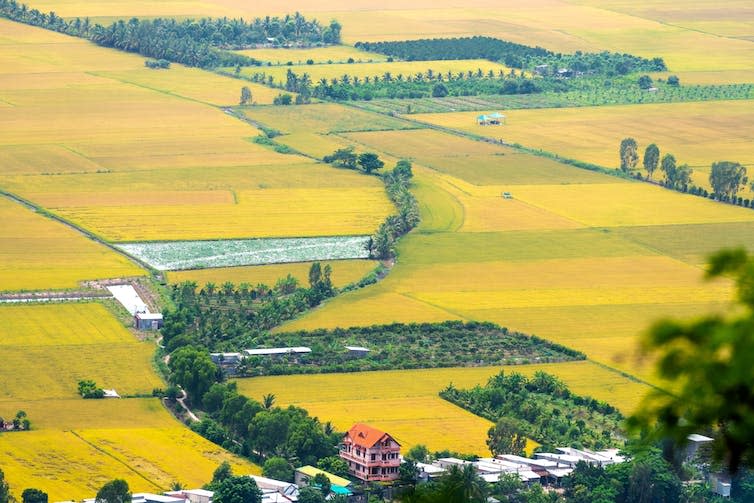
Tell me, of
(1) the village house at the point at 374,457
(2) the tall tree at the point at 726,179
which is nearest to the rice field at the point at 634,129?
(2) the tall tree at the point at 726,179

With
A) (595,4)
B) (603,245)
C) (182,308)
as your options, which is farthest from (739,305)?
Answer: (595,4)

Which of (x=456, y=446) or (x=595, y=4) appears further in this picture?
(x=595, y=4)

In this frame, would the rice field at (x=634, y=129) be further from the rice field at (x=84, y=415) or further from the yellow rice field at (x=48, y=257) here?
the rice field at (x=84, y=415)

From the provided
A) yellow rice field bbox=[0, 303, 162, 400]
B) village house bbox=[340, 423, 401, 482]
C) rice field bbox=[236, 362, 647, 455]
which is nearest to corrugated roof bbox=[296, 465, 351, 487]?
village house bbox=[340, 423, 401, 482]

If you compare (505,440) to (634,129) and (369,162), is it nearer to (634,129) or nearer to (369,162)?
(369,162)

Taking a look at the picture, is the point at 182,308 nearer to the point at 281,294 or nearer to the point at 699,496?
the point at 281,294

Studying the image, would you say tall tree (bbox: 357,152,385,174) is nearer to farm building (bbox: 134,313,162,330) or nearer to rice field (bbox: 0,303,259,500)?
rice field (bbox: 0,303,259,500)
